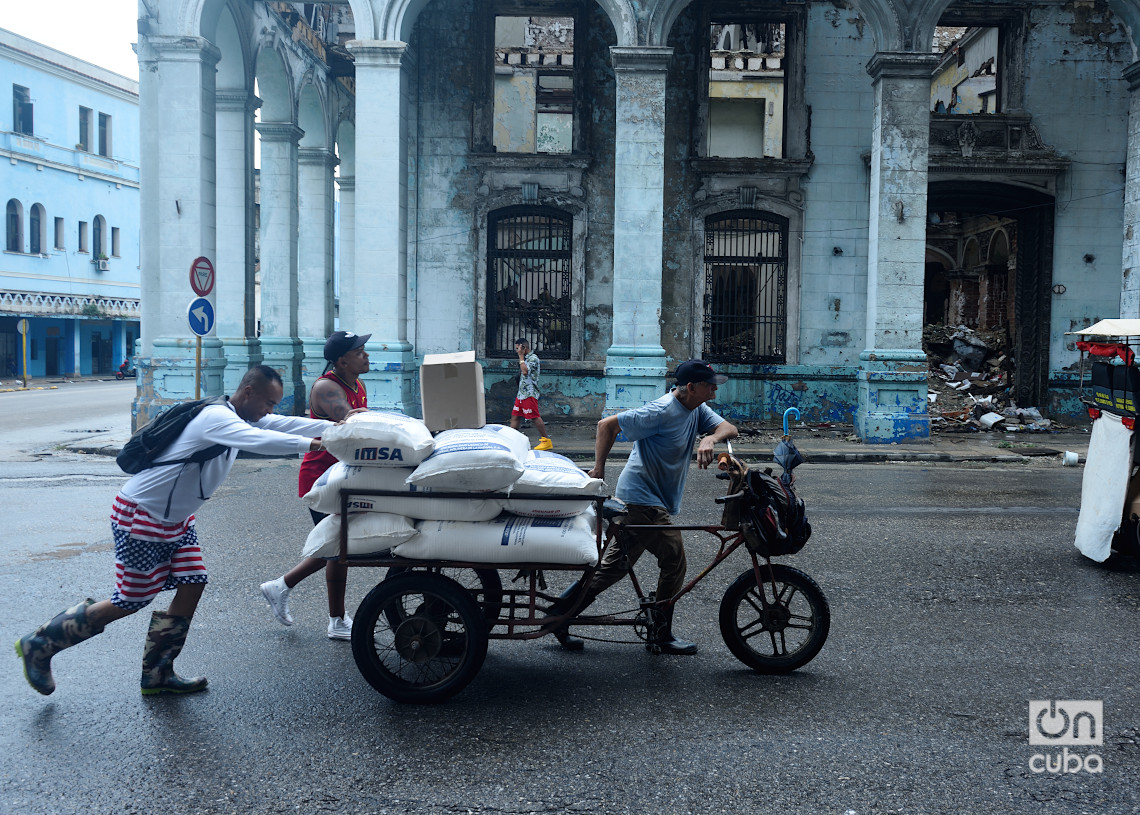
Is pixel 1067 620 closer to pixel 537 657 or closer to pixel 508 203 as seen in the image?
pixel 537 657

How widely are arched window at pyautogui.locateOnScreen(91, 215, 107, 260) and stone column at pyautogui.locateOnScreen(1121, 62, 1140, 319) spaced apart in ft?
128

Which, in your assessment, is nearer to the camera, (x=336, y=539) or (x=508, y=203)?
(x=336, y=539)

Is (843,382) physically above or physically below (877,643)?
above

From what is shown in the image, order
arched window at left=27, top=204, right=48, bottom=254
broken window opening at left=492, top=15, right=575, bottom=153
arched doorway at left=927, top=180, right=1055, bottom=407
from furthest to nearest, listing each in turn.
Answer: arched window at left=27, top=204, right=48, bottom=254
broken window opening at left=492, top=15, right=575, bottom=153
arched doorway at left=927, top=180, right=1055, bottom=407

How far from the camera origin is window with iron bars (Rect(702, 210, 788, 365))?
17.7 m

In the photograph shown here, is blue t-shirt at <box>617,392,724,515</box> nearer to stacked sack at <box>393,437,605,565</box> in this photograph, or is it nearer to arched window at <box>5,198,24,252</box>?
stacked sack at <box>393,437,605,565</box>

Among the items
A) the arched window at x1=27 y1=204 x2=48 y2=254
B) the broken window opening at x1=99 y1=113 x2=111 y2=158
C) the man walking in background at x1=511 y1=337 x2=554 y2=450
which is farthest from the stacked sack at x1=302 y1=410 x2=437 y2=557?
the broken window opening at x1=99 y1=113 x2=111 y2=158

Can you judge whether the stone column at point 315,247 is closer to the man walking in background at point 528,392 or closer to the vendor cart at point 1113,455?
the man walking in background at point 528,392

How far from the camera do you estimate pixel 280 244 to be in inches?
779

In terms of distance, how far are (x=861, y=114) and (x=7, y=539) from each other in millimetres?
15539

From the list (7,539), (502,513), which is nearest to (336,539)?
(502,513)

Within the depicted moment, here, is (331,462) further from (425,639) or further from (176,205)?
(176,205)

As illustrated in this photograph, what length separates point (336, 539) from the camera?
458cm

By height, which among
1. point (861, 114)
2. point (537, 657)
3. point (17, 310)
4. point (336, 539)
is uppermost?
point (861, 114)
